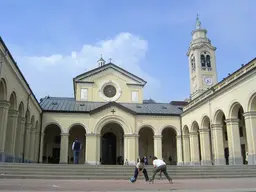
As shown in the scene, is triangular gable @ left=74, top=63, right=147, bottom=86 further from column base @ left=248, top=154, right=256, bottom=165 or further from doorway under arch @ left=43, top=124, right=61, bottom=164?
column base @ left=248, top=154, right=256, bottom=165

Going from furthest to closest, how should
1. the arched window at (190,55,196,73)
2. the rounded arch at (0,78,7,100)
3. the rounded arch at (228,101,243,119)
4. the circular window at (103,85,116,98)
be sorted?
the arched window at (190,55,196,73) → the circular window at (103,85,116,98) → the rounded arch at (228,101,243,119) → the rounded arch at (0,78,7,100)

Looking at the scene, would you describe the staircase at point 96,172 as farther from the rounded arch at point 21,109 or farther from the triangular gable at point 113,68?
the triangular gable at point 113,68

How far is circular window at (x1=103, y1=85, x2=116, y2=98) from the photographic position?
127 feet

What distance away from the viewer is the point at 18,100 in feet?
77.3

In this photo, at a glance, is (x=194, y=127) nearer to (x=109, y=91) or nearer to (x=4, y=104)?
(x=109, y=91)

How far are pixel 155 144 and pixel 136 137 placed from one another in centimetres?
258

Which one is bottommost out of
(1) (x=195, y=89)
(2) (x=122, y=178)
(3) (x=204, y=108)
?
(2) (x=122, y=178)

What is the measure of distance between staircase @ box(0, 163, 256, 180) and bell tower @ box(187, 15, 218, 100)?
35252 mm

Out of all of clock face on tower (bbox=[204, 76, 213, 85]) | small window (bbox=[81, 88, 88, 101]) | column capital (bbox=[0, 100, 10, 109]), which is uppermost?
clock face on tower (bbox=[204, 76, 213, 85])

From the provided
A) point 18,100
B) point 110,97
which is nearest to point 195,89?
point 110,97

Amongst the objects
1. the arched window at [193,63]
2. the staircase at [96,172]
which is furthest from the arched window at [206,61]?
the staircase at [96,172]

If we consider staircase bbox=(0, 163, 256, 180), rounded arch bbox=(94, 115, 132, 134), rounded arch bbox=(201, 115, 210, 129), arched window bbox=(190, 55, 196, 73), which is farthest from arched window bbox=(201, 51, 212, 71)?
staircase bbox=(0, 163, 256, 180)

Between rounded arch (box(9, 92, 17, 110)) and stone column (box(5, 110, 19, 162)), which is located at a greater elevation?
rounded arch (box(9, 92, 17, 110))

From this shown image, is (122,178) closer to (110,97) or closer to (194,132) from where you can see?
(194,132)
